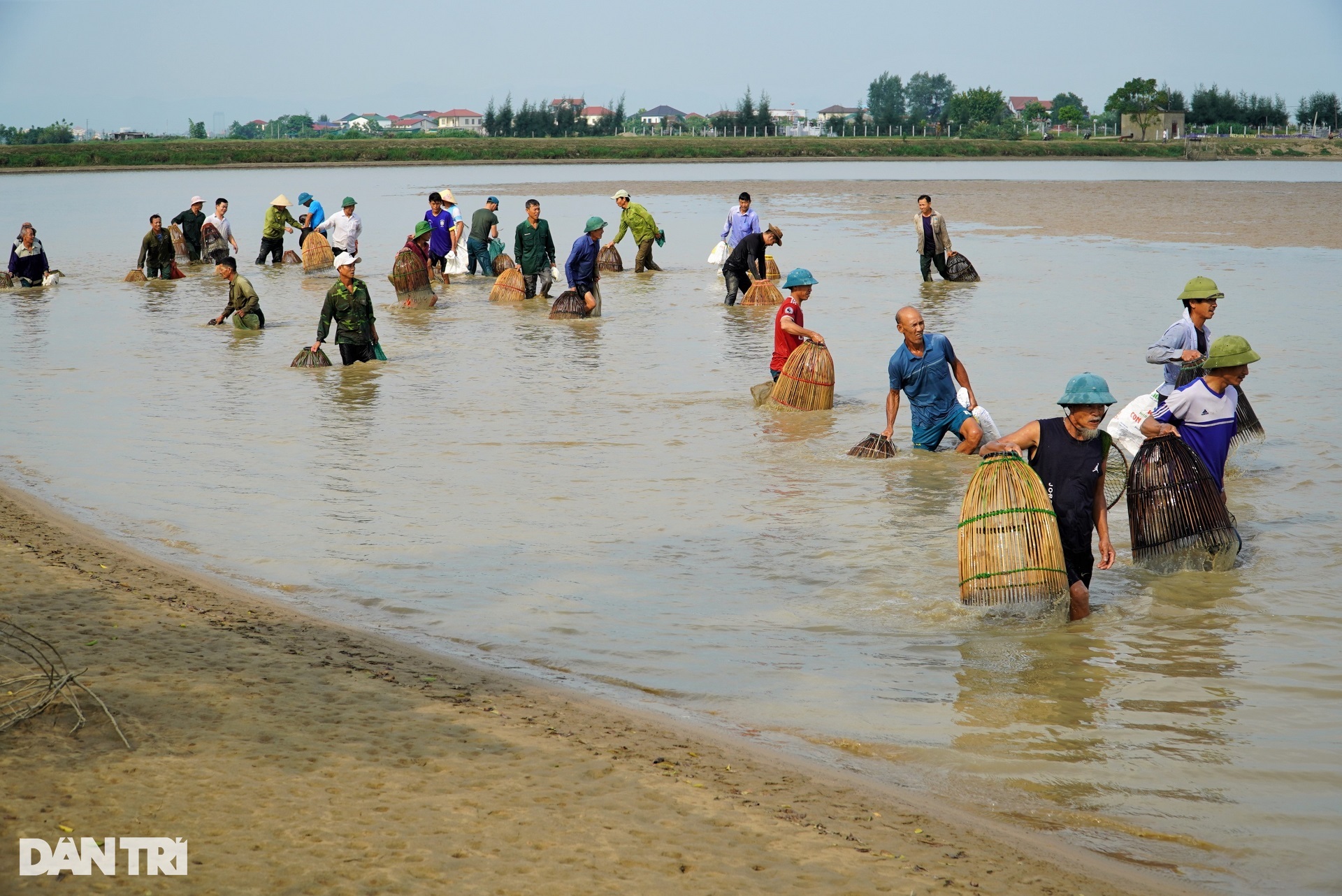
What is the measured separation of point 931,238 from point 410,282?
8842mm

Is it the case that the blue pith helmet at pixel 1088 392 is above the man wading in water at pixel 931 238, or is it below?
below

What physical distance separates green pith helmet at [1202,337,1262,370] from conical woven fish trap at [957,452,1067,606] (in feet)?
5.49

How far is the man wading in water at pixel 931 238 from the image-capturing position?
2164 cm

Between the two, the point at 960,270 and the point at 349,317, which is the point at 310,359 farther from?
the point at 960,270

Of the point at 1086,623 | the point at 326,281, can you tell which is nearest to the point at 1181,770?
the point at 1086,623

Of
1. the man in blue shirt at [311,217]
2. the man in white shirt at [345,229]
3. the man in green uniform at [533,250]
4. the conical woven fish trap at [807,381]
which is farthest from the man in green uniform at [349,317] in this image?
the man in blue shirt at [311,217]

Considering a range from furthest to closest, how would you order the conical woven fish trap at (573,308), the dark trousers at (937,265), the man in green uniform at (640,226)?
1. the man in green uniform at (640,226)
2. the dark trousers at (937,265)
3. the conical woven fish trap at (573,308)

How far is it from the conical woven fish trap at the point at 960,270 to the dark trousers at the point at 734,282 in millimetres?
4430

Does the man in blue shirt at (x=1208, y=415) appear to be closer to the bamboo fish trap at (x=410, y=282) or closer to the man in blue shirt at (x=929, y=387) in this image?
the man in blue shirt at (x=929, y=387)

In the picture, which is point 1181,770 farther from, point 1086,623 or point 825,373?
point 825,373

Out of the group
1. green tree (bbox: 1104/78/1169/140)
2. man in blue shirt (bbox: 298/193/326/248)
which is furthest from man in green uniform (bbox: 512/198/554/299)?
green tree (bbox: 1104/78/1169/140)

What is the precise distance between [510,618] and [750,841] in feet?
10.3

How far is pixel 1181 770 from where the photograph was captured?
5.33 meters

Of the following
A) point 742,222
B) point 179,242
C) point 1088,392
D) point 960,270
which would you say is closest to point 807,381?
point 1088,392
